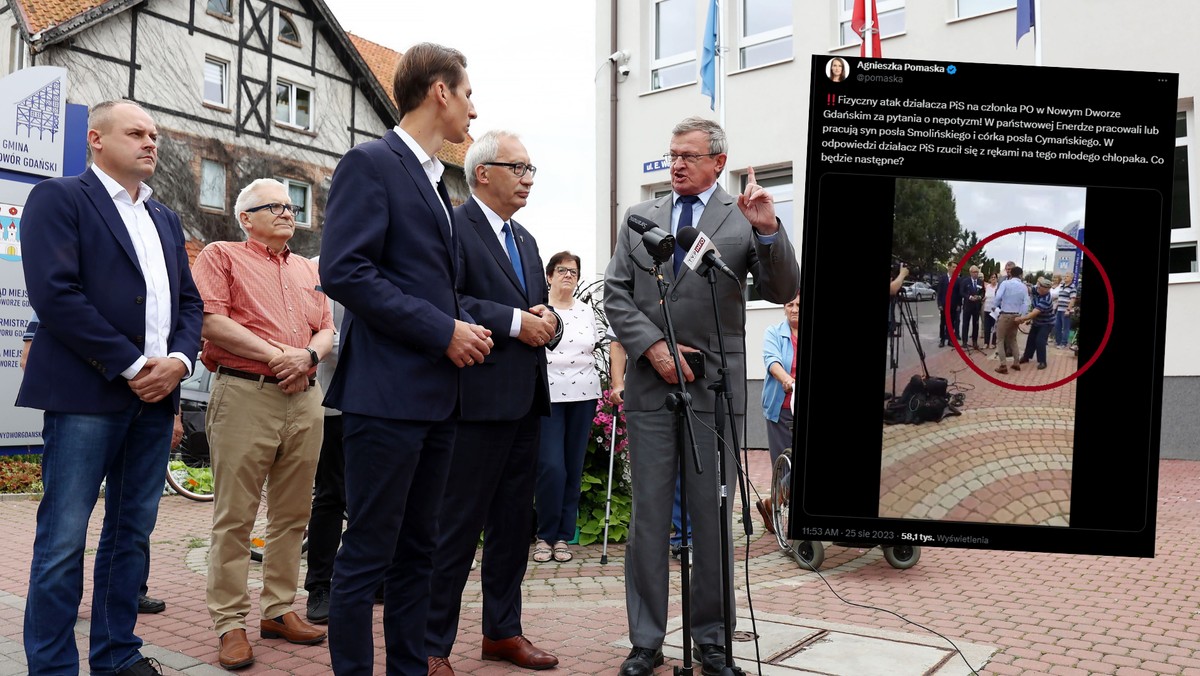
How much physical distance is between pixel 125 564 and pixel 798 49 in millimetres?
13765

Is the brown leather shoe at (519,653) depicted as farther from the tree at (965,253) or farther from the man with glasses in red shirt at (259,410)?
the tree at (965,253)

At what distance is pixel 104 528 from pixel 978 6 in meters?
13.5

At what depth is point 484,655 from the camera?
13.8ft

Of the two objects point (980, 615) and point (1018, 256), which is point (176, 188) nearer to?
point (980, 615)

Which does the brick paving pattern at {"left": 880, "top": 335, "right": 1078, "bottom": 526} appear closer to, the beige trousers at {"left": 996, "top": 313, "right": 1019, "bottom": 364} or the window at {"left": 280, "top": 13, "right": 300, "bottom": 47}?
the beige trousers at {"left": 996, "top": 313, "right": 1019, "bottom": 364}

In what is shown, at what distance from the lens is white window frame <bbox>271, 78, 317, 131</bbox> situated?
1019 inches

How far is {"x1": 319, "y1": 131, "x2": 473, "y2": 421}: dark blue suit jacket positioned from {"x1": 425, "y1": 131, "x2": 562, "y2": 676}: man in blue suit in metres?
0.59

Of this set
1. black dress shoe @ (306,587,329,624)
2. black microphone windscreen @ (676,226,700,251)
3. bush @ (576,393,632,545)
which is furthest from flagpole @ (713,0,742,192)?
black microphone windscreen @ (676,226,700,251)

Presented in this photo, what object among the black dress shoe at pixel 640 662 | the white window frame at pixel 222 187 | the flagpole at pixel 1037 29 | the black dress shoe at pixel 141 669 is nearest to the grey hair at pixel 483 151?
the black dress shoe at pixel 640 662

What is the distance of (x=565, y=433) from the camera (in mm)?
6586

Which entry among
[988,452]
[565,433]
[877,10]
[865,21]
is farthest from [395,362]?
[877,10]

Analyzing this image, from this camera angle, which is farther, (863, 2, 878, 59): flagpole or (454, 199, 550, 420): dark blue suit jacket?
(863, 2, 878, 59): flagpole

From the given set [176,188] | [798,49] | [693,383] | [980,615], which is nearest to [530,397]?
[693,383]

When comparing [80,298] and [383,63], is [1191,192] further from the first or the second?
[383,63]
